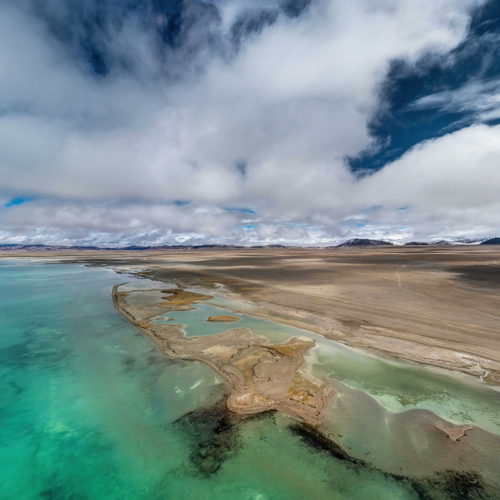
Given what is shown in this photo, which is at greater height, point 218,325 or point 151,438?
point 218,325

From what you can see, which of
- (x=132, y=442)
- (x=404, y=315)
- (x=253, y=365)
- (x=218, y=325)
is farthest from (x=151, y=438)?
(x=404, y=315)

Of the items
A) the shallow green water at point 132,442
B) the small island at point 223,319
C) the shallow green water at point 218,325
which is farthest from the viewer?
the small island at point 223,319

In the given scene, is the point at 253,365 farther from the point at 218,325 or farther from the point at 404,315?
the point at 404,315

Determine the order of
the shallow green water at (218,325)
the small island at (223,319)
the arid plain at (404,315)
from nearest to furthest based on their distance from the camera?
1. the arid plain at (404,315)
2. the shallow green water at (218,325)
3. the small island at (223,319)

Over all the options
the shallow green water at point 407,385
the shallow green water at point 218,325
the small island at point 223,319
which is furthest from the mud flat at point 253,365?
the shallow green water at point 407,385

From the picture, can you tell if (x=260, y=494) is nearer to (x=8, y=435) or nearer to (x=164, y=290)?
(x=8, y=435)

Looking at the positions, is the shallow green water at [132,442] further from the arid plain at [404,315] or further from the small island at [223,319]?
the arid plain at [404,315]
